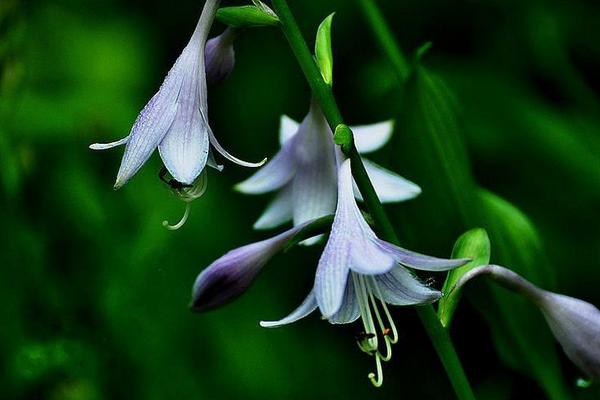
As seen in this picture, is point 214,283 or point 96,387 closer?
point 214,283

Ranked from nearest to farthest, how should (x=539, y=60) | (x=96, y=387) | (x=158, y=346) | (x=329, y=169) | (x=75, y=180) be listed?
(x=329, y=169), (x=96, y=387), (x=158, y=346), (x=75, y=180), (x=539, y=60)

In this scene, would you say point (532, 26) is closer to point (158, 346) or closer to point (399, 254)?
point (158, 346)

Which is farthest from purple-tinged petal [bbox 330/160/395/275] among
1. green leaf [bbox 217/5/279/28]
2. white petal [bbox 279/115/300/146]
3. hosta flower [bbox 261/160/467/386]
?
white petal [bbox 279/115/300/146]

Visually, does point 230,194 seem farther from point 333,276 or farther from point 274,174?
point 333,276

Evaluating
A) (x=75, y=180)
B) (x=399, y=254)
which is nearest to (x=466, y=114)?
(x=75, y=180)

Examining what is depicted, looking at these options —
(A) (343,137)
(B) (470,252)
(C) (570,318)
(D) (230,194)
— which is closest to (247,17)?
(A) (343,137)

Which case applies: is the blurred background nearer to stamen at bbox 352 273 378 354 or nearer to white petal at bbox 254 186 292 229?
white petal at bbox 254 186 292 229
